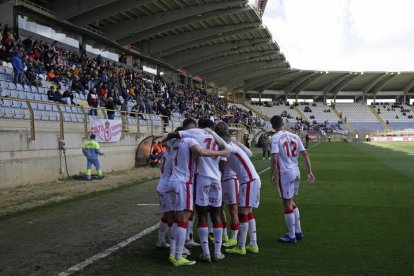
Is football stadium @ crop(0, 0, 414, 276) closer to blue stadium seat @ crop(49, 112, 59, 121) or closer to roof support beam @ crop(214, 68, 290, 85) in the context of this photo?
blue stadium seat @ crop(49, 112, 59, 121)

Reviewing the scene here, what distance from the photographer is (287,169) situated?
664cm

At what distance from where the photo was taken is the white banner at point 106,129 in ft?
56.7

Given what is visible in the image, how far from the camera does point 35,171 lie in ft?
45.5

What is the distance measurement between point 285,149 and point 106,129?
12.6 metres

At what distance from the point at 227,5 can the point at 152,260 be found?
31.2 meters

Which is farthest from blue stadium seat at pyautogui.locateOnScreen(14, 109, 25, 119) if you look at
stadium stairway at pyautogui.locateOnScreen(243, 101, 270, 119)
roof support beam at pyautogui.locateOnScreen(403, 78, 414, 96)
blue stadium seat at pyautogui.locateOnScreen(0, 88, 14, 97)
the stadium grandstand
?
roof support beam at pyautogui.locateOnScreen(403, 78, 414, 96)

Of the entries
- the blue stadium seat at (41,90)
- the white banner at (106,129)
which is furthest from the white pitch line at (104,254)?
the blue stadium seat at (41,90)

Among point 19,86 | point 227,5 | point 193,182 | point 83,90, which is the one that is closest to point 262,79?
point 227,5

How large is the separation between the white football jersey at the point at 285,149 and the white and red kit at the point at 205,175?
1419mm

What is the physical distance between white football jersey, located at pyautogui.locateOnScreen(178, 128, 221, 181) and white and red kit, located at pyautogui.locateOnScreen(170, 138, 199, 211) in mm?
90

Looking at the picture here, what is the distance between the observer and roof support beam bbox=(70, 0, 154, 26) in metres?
30.1

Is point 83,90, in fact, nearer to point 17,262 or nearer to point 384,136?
point 17,262

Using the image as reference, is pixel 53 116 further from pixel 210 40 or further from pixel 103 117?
pixel 210 40

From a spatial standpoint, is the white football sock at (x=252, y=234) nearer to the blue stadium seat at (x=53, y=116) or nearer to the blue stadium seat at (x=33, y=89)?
the blue stadium seat at (x=53, y=116)
